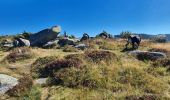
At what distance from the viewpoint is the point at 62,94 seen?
1750cm

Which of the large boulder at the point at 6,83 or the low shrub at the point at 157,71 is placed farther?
the low shrub at the point at 157,71

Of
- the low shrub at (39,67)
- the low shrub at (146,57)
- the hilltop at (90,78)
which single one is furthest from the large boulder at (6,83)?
the low shrub at (146,57)

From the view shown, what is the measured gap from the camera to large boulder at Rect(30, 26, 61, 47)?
41.0m

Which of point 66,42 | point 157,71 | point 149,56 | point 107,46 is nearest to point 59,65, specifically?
point 157,71

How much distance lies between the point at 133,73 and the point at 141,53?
7228 millimetres

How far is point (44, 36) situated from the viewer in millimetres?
41469

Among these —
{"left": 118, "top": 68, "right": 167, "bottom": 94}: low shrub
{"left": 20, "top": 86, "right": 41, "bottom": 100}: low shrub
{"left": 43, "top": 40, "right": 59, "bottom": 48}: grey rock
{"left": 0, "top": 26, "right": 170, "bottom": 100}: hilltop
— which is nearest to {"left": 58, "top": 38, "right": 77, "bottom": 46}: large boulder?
{"left": 43, "top": 40, "right": 59, "bottom": 48}: grey rock

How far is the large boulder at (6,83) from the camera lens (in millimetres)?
18356

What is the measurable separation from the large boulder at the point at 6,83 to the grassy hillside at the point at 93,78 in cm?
62

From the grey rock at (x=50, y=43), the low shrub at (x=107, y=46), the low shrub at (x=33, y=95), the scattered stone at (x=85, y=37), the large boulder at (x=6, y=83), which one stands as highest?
the scattered stone at (x=85, y=37)

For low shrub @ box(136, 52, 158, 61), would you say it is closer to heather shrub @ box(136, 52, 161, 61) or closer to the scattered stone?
heather shrub @ box(136, 52, 161, 61)

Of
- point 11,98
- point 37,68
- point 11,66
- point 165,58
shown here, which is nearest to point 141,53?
point 165,58

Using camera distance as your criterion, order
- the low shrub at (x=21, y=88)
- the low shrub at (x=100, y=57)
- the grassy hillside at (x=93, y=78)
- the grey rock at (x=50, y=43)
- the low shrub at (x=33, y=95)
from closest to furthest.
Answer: the low shrub at (x=33, y=95), the grassy hillside at (x=93, y=78), the low shrub at (x=21, y=88), the low shrub at (x=100, y=57), the grey rock at (x=50, y=43)

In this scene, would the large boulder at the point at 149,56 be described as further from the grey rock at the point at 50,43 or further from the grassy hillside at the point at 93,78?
the grey rock at the point at 50,43
